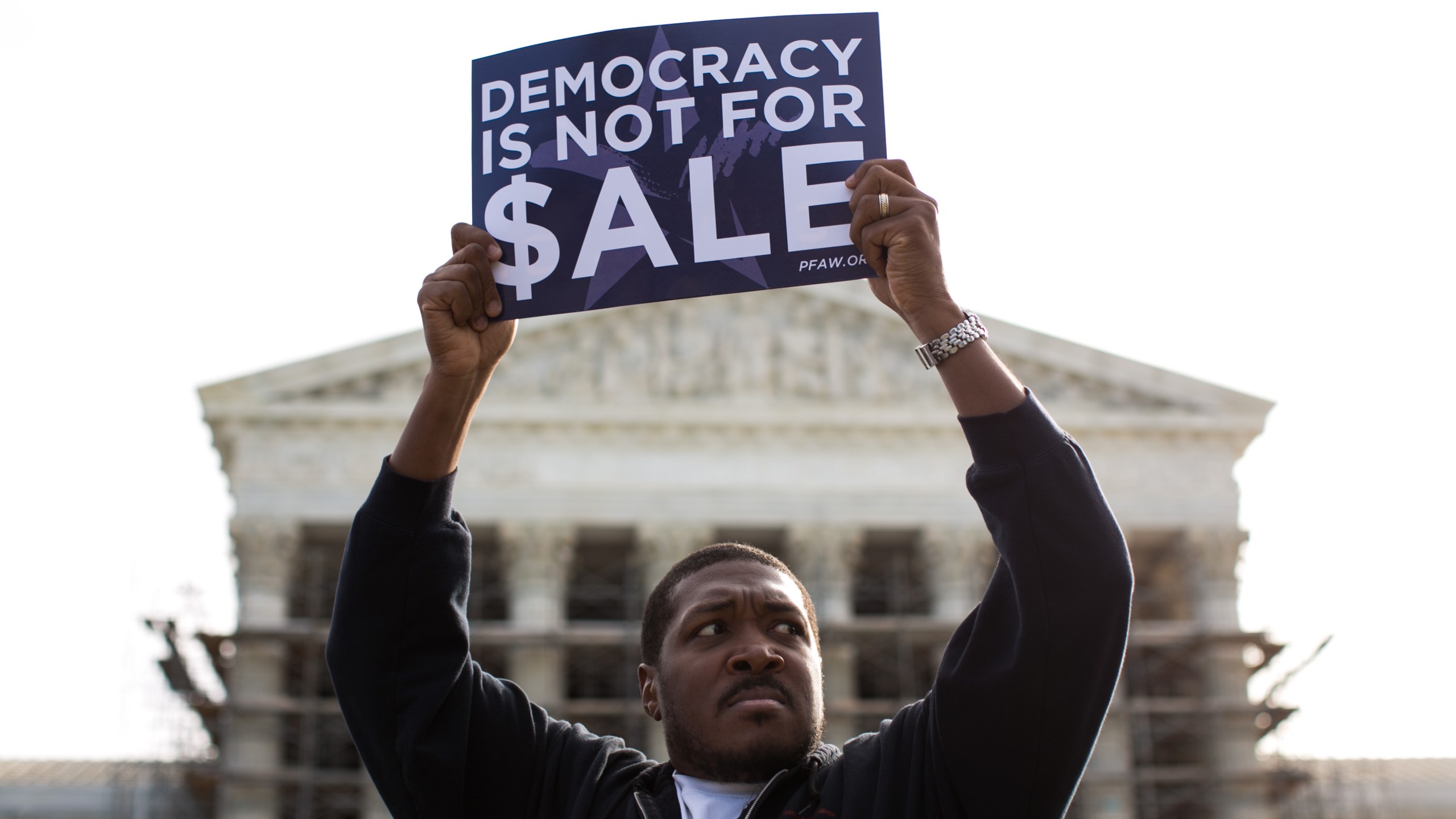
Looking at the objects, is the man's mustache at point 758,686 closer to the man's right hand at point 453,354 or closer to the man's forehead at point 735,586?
the man's forehead at point 735,586

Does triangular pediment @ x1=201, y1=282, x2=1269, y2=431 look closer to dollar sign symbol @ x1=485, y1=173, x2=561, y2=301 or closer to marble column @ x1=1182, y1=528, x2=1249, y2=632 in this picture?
marble column @ x1=1182, y1=528, x2=1249, y2=632

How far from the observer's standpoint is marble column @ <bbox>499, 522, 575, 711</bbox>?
113ft

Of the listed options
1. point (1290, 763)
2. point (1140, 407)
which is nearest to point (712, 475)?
point (1140, 407)

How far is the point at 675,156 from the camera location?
14.6ft

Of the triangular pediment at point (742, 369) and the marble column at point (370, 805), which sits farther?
the triangular pediment at point (742, 369)

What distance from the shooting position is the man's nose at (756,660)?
12.1 ft

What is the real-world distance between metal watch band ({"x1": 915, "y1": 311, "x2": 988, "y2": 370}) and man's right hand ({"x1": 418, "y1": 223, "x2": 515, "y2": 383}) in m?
1.10

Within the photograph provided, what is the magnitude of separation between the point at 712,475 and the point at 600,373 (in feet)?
12.1

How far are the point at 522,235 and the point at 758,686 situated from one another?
155 centimetres

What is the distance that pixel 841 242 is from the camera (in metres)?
4.17

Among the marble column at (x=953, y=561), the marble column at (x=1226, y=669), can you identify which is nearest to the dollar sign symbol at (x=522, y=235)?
the marble column at (x=953, y=561)

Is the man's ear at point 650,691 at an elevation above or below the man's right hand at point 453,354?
below

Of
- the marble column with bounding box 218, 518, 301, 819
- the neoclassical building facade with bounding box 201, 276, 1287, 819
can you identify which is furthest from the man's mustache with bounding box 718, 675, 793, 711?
the marble column with bounding box 218, 518, 301, 819

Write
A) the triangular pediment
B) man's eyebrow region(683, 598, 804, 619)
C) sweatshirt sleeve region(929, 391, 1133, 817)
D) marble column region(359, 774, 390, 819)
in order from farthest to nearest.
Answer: the triangular pediment, marble column region(359, 774, 390, 819), man's eyebrow region(683, 598, 804, 619), sweatshirt sleeve region(929, 391, 1133, 817)
